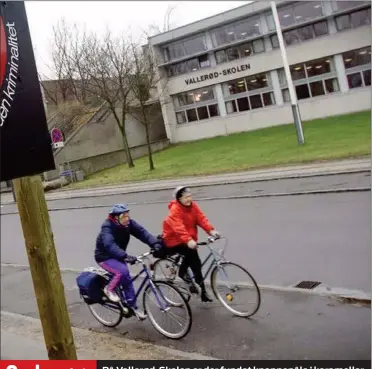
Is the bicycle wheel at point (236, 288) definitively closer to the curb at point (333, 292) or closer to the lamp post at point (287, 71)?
the curb at point (333, 292)

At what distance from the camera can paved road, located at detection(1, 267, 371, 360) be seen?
339cm

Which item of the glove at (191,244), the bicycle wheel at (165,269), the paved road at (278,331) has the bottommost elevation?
the paved road at (278,331)

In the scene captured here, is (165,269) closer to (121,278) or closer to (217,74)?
(121,278)

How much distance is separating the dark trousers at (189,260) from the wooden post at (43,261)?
1.93m

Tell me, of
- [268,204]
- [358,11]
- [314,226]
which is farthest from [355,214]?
[358,11]

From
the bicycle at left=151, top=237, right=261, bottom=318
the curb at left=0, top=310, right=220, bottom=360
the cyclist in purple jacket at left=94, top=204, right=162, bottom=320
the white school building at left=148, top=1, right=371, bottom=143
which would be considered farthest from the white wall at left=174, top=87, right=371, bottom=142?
the curb at left=0, top=310, right=220, bottom=360

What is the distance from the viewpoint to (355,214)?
6.05m

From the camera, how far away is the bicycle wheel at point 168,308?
3967 millimetres

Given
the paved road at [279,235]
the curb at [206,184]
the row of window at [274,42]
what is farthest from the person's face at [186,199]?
the row of window at [274,42]

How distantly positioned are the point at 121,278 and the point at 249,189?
245 centimetres

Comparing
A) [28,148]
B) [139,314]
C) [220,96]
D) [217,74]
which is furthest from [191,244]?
[28,148]

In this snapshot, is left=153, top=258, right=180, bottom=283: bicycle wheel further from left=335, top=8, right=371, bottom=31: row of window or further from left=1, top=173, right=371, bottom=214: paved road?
left=335, top=8, right=371, bottom=31: row of window

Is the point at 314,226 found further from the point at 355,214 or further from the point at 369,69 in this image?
the point at 369,69

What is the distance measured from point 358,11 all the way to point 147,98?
5.57 feet
